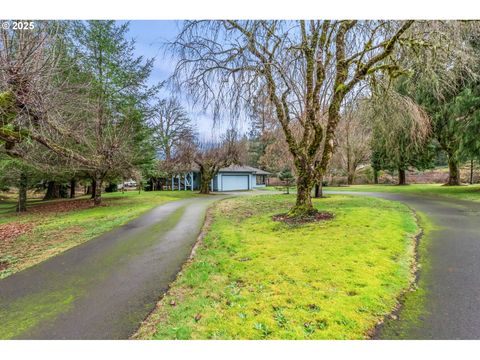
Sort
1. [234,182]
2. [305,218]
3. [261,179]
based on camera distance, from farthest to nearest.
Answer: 1. [261,179]
2. [234,182]
3. [305,218]

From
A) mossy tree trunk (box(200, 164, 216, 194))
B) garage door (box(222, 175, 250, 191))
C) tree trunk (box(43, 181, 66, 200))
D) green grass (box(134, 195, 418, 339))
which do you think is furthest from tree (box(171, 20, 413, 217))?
tree trunk (box(43, 181, 66, 200))

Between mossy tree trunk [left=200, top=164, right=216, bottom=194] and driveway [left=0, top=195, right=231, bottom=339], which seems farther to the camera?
mossy tree trunk [left=200, top=164, right=216, bottom=194]

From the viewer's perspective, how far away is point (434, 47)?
5.00 metres

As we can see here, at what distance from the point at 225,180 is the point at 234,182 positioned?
1.18 m

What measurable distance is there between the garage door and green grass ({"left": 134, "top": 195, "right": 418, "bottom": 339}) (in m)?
18.7

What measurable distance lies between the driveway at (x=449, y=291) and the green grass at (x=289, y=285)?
249mm

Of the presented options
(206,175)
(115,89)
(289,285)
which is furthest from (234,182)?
(289,285)

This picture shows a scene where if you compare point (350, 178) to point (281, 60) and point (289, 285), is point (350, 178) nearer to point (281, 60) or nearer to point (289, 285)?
point (281, 60)

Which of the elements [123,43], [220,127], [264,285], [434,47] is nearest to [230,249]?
[264,285]

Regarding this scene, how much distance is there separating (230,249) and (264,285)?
170cm

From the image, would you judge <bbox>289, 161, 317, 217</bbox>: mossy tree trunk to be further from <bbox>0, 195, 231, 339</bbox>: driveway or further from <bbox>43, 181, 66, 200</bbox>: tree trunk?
<bbox>43, 181, 66, 200</bbox>: tree trunk

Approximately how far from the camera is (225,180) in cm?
2458

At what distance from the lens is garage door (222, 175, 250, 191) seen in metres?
24.6
